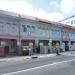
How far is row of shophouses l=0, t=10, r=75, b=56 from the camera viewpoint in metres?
26.3

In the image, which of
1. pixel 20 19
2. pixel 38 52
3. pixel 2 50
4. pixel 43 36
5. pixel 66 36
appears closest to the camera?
pixel 2 50

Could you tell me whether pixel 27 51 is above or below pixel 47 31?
below

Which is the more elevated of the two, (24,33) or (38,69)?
(24,33)

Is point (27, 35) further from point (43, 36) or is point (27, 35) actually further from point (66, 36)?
point (66, 36)

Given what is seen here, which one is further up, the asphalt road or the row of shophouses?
the row of shophouses

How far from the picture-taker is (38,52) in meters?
30.9

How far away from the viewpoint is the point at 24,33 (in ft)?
96.6

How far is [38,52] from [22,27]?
5.09 metres

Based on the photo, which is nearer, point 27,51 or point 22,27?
point 27,51

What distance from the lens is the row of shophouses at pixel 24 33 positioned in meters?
26.3

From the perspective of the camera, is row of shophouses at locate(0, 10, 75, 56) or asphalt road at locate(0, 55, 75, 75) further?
row of shophouses at locate(0, 10, 75, 56)

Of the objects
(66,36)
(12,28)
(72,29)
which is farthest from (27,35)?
(72,29)

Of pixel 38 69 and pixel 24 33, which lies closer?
pixel 38 69

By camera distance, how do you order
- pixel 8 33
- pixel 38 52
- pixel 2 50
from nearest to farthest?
1. pixel 2 50
2. pixel 8 33
3. pixel 38 52
